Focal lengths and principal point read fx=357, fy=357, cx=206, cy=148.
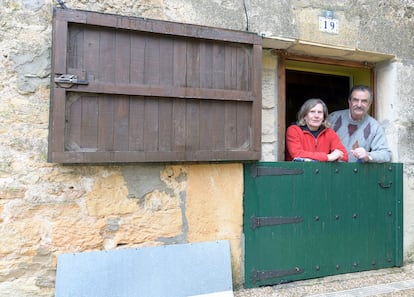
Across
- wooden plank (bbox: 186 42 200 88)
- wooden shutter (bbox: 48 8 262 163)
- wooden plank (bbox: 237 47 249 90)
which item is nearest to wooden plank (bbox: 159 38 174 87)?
wooden shutter (bbox: 48 8 262 163)

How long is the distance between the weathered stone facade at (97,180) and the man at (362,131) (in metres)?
0.46

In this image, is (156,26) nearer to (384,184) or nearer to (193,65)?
(193,65)

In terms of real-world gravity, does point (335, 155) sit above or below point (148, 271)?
above

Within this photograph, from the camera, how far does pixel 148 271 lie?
7.28 feet

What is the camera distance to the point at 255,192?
2.52 metres

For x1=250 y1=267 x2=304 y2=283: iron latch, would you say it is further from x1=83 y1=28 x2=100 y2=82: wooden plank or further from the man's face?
x1=83 y1=28 x2=100 y2=82: wooden plank

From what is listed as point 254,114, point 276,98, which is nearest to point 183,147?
point 254,114

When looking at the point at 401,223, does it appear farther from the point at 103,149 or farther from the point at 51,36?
the point at 51,36

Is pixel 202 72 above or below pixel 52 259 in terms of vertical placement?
above

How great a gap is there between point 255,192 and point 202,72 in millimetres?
907

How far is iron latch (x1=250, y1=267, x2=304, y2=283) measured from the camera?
98.6 inches

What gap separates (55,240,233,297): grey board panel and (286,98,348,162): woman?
934 millimetres

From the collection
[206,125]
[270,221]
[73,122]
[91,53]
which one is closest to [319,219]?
[270,221]

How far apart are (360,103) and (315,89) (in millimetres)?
1289
